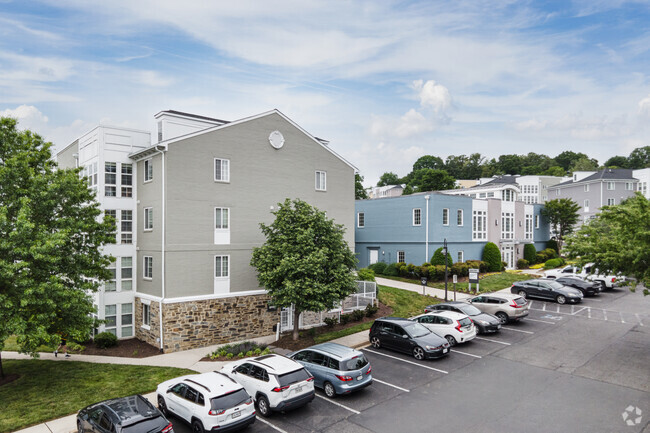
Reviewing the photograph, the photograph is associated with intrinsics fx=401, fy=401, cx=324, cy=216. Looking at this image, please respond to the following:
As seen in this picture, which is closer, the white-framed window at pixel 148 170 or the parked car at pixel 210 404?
the parked car at pixel 210 404

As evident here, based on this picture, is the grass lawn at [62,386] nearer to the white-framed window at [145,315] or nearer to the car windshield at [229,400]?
the white-framed window at [145,315]

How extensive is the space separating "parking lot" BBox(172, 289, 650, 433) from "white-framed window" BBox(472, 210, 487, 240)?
1944 cm

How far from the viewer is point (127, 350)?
2108cm

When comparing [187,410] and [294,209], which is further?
[294,209]

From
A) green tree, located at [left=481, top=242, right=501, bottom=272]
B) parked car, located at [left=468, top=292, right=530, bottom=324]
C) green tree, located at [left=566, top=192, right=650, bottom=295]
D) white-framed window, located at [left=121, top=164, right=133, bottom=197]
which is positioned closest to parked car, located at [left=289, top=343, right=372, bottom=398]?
green tree, located at [left=566, top=192, right=650, bottom=295]

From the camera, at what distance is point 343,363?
13891 mm

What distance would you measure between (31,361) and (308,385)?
1511cm

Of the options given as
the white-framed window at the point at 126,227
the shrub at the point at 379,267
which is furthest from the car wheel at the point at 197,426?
the shrub at the point at 379,267

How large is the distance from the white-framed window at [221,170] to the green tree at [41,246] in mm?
6170

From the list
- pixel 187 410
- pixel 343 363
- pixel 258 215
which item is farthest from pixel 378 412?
pixel 258 215

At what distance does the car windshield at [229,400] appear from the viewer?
11.1 m

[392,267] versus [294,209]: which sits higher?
[294,209]

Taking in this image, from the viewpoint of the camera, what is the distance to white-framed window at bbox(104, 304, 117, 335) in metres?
22.8

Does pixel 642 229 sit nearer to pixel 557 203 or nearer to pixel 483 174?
pixel 557 203
